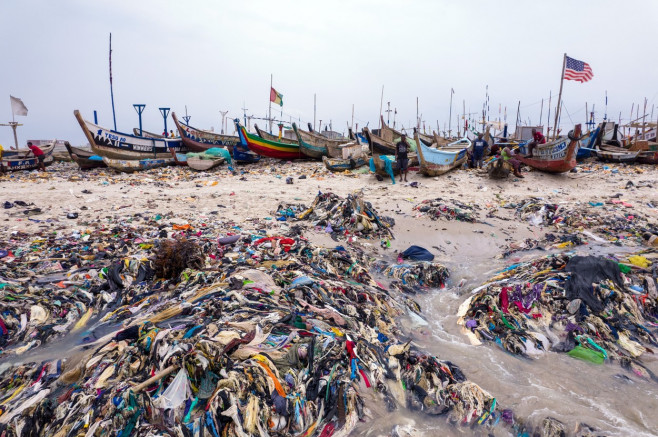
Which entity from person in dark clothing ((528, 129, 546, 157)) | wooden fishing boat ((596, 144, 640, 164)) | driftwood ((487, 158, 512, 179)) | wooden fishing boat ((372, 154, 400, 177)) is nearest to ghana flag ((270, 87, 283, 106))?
wooden fishing boat ((372, 154, 400, 177))

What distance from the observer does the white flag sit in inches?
751

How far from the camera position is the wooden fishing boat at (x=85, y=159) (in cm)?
1478

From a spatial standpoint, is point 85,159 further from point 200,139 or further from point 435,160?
point 435,160

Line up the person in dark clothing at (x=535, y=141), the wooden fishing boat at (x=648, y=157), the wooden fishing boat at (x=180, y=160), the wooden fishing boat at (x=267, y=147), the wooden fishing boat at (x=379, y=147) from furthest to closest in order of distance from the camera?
the wooden fishing boat at (x=267, y=147) < the wooden fishing boat at (x=180, y=160) < the wooden fishing boat at (x=379, y=147) < the wooden fishing boat at (x=648, y=157) < the person in dark clothing at (x=535, y=141)

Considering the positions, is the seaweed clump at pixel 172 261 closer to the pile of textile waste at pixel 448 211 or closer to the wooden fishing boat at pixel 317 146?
the pile of textile waste at pixel 448 211

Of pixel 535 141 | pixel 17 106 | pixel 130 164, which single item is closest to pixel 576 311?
pixel 535 141

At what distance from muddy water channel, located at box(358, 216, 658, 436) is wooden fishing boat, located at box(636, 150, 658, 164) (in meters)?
14.3

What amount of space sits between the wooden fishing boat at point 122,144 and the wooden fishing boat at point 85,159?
0.52m

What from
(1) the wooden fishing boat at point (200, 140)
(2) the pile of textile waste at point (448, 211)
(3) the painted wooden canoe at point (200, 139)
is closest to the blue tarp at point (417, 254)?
(2) the pile of textile waste at point (448, 211)

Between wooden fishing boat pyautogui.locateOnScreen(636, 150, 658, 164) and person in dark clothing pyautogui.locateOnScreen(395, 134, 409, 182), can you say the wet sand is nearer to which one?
wooden fishing boat pyautogui.locateOnScreen(636, 150, 658, 164)

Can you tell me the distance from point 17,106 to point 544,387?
26.7m

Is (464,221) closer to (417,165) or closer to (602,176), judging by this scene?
(417,165)

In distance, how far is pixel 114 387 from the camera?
7.19ft

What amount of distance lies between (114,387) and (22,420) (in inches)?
20.9
